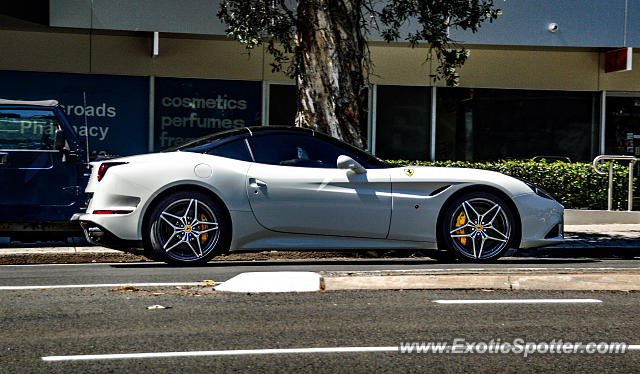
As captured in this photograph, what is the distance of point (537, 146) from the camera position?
18156 mm

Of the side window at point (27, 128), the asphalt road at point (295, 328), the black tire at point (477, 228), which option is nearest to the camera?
the asphalt road at point (295, 328)

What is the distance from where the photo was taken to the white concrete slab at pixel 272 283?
6977 millimetres

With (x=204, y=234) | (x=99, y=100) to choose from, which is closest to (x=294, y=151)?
(x=204, y=234)

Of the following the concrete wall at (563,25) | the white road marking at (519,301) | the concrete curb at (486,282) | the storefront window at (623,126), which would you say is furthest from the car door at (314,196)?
the storefront window at (623,126)

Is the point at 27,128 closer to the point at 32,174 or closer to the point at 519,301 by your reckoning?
the point at 32,174

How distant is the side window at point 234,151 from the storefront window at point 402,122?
9407mm

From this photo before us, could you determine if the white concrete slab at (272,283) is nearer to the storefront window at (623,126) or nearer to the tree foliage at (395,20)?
the tree foliage at (395,20)

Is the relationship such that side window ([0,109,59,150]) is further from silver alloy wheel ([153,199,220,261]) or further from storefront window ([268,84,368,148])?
storefront window ([268,84,368,148])

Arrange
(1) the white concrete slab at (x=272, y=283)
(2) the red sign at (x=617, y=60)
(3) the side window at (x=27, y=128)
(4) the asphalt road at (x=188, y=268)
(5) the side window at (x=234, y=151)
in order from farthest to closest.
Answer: (2) the red sign at (x=617, y=60) → (3) the side window at (x=27, y=128) → (5) the side window at (x=234, y=151) → (4) the asphalt road at (x=188, y=268) → (1) the white concrete slab at (x=272, y=283)

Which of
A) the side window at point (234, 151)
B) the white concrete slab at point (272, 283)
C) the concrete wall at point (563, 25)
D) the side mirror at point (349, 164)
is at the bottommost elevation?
the white concrete slab at point (272, 283)

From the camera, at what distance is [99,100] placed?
17141 mm

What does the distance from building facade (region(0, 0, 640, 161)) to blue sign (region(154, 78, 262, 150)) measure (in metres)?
0.02

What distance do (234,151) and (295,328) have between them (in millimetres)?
3543

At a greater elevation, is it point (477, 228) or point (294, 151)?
point (294, 151)
